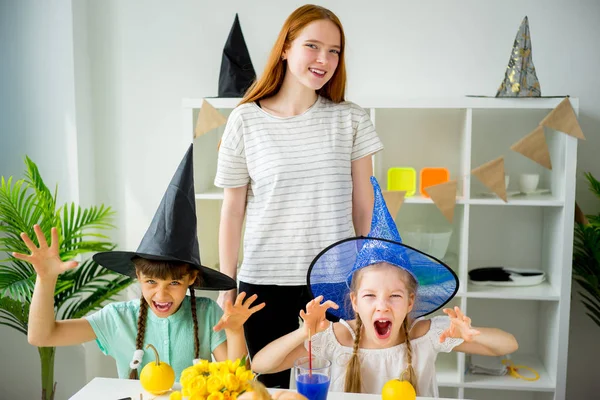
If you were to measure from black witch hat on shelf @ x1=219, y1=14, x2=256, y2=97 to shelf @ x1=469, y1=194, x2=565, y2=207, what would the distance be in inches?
43.9

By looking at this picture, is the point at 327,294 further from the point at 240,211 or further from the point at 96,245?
the point at 96,245

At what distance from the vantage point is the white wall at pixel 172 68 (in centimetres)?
283

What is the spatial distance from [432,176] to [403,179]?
0.41ft

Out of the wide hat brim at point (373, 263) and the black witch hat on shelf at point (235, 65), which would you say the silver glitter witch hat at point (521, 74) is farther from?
the wide hat brim at point (373, 263)

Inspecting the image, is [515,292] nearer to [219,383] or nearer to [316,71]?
[316,71]

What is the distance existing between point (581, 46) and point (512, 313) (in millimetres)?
1275

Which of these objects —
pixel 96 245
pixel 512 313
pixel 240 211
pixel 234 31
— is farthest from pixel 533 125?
pixel 96 245

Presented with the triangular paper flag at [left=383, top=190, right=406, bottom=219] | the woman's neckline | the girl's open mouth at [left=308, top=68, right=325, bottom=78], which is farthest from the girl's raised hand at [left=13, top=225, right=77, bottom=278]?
the triangular paper flag at [left=383, top=190, right=406, bottom=219]

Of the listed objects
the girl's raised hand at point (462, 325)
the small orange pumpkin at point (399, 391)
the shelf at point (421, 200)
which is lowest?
the small orange pumpkin at point (399, 391)

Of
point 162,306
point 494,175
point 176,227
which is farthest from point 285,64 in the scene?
point 494,175

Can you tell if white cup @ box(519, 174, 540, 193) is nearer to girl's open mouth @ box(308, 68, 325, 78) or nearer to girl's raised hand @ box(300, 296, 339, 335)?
girl's open mouth @ box(308, 68, 325, 78)

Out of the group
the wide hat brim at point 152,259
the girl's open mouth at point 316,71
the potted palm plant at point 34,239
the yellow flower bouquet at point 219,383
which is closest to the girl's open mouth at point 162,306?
the wide hat brim at point 152,259

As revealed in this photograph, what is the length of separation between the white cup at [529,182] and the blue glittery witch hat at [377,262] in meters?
1.26

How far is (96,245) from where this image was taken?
2.56 metres
